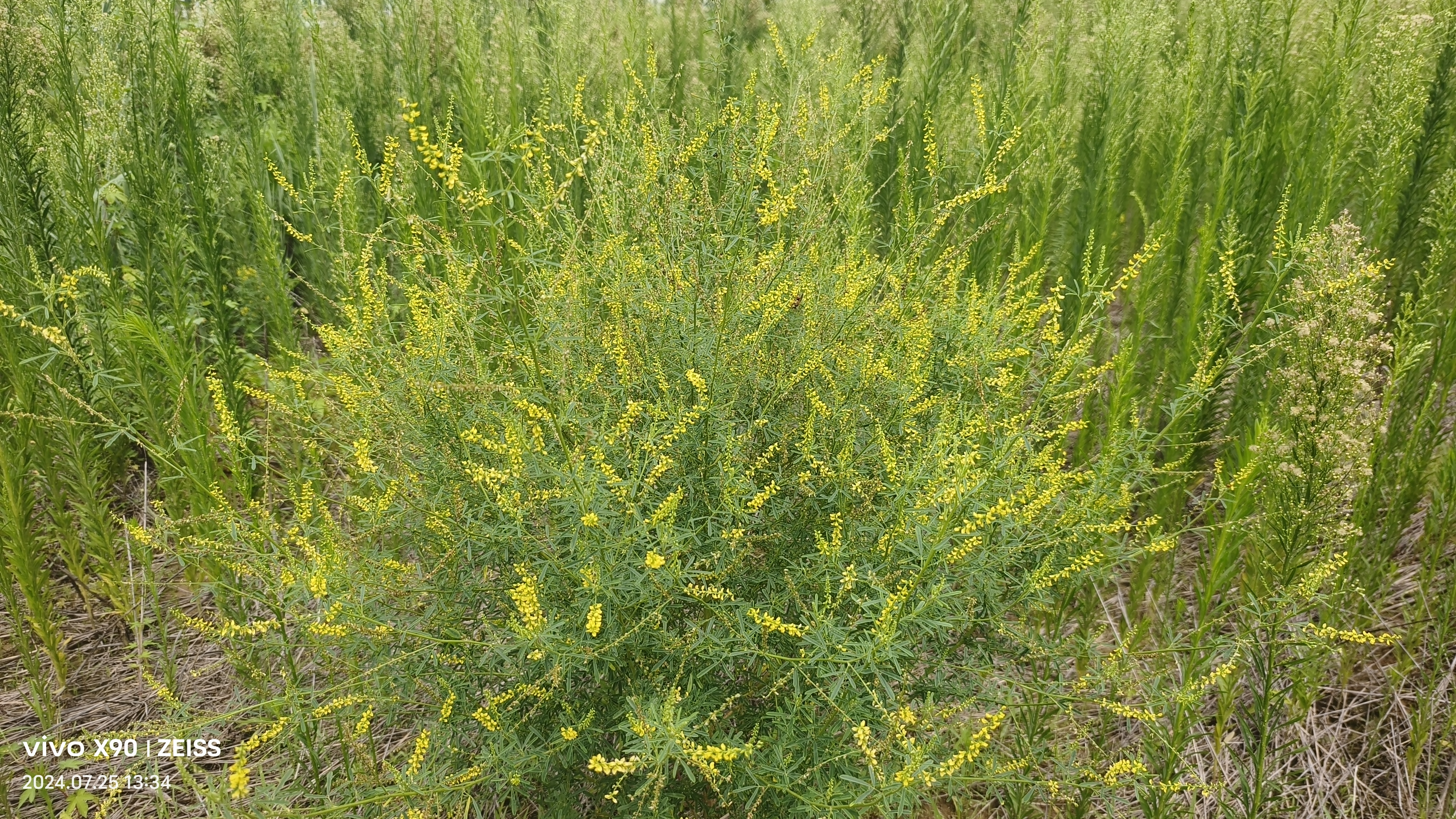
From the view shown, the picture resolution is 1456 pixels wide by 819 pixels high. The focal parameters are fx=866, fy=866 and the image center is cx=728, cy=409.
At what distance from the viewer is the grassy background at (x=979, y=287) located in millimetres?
2223

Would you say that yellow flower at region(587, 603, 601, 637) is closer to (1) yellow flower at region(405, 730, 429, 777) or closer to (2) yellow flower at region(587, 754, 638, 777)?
(2) yellow flower at region(587, 754, 638, 777)

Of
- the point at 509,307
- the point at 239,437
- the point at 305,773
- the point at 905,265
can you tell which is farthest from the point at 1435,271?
the point at 305,773

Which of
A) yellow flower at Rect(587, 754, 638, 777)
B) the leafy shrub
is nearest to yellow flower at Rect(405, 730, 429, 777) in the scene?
the leafy shrub

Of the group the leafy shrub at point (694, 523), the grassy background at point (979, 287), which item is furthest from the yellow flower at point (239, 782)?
the grassy background at point (979, 287)

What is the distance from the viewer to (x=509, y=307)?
2.85 meters

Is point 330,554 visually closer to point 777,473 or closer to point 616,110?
point 777,473

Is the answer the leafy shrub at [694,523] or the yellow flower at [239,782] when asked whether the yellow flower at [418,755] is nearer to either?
the leafy shrub at [694,523]

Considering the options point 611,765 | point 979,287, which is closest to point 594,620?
point 611,765

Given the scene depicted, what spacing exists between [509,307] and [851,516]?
1504 millimetres

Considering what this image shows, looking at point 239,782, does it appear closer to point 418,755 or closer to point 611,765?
point 418,755

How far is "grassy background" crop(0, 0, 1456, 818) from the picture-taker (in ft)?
7.29

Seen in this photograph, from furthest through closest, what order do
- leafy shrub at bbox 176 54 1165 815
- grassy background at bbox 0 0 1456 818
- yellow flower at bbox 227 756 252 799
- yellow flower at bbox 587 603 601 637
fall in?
grassy background at bbox 0 0 1456 818 → leafy shrub at bbox 176 54 1165 815 → yellow flower at bbox 587 603 601 637 → yellow flower at bbox 227 756 252 799

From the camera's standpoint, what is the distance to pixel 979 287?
2873 mm

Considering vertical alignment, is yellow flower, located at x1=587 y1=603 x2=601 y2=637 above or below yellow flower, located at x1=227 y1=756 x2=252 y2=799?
above
